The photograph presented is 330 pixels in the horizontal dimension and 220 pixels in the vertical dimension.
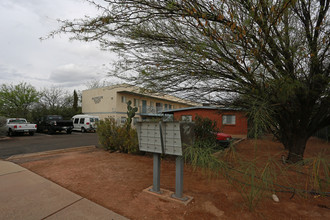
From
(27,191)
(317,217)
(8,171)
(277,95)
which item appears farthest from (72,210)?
(277,95)

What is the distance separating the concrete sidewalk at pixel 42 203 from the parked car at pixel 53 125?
49.7 feet

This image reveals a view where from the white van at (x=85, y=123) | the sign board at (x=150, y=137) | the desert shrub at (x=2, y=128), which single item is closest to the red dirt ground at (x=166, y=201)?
the sign board at (x=150, y=137)

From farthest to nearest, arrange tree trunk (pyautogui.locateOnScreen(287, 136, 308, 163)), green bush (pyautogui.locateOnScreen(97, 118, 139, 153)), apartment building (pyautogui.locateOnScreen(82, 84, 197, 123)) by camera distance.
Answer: apartment building (pyautogui.locateOnScreen(82, 84, 197, 123)) < green bush (pyautogui.locateOnScreen(97, 118, 139, 153)) < tree trunk (pyautogui.locateOnScreen(287, 136, 308, 163))

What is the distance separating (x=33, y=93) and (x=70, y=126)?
21.7 meters

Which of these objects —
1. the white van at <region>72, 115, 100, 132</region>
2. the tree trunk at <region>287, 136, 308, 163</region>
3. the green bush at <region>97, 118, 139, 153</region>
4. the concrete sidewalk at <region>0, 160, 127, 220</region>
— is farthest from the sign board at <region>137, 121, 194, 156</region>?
the white van at <region>72, 115, 100, 132</region>

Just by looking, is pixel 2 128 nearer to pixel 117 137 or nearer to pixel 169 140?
pixel 117 137

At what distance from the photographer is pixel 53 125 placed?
57.2ft

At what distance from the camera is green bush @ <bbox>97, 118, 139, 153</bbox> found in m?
6.83

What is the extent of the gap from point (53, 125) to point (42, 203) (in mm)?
16801

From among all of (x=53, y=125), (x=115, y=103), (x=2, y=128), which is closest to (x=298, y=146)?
(x=2, y=128)

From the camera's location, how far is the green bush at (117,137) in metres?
6.83

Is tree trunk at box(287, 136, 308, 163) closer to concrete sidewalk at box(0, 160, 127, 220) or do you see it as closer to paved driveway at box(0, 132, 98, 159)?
concrete sidewalk at box(0, 160, 127, 220)

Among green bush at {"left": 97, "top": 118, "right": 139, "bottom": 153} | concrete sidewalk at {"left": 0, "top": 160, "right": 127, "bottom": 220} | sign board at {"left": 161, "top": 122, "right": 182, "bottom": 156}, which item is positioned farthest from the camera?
green bush at {"left": 97, "top": 118, "right": 139, "bottom": 153}

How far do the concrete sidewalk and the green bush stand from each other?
10.2 ft
